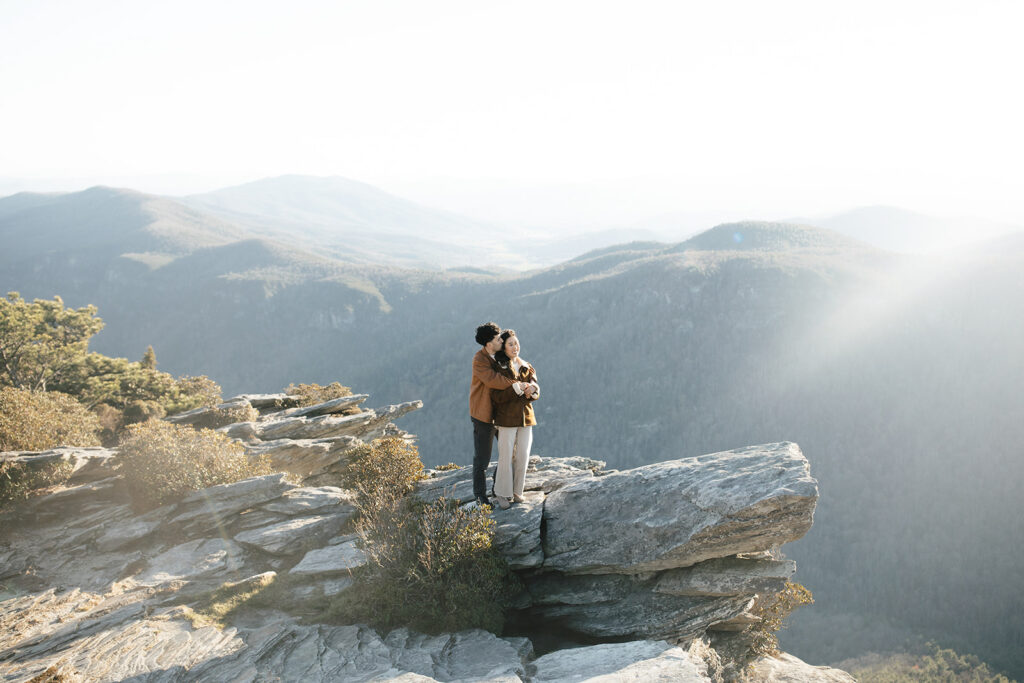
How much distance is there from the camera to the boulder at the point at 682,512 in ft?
37.4

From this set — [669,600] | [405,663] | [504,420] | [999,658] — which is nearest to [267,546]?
[405,663]

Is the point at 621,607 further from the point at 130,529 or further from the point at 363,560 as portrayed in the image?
the point at 130,529

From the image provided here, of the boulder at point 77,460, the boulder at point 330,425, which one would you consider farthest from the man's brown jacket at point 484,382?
the boulder at point 77,460

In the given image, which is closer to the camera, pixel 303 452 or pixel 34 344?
pixel 303 452

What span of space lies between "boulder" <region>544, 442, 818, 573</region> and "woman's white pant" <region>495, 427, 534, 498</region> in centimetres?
117

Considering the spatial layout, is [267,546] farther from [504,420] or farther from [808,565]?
[808,565]

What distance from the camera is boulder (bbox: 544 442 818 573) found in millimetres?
11414

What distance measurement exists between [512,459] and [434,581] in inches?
120

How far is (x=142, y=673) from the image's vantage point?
393 inches

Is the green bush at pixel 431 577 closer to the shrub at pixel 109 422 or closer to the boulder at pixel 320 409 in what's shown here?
the boulder at pixel 320 409

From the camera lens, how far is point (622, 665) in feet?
33.2

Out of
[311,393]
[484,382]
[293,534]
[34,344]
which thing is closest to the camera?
[484,382]

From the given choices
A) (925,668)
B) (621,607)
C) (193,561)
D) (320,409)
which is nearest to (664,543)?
(621,607)

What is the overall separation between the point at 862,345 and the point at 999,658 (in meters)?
106
